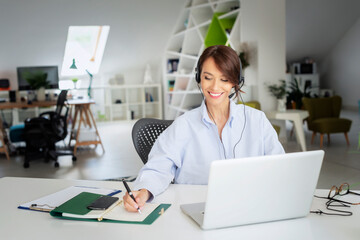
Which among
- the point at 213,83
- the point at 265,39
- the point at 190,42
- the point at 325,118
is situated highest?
the point at 190,42

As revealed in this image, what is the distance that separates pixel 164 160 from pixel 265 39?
522 cm

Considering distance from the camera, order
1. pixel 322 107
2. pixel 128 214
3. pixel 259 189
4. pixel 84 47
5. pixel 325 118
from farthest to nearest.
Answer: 1. pixel 84 47
2. pixel 322 107
3. pixel 325 118
4. pixel 128 214
5. pixel 259 189

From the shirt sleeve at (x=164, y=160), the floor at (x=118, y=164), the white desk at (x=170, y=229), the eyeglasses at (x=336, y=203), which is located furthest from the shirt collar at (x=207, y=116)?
the floor at (x=118, y=164)

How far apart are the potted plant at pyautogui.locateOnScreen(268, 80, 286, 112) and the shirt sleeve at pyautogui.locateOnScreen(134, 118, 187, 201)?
4.59 meters

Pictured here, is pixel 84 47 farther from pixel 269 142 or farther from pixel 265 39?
pixel 269 142

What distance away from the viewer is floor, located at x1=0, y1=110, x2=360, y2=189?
15.7ft

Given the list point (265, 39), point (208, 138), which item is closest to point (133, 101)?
point (265, 39)

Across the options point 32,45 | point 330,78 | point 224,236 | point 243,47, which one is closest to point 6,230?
point 224,236

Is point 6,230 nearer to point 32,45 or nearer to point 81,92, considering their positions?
point 32,45

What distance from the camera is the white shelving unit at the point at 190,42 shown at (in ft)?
23.7

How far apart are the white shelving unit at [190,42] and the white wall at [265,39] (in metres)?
0.26

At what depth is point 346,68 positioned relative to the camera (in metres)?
11.2

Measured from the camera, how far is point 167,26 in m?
9.18

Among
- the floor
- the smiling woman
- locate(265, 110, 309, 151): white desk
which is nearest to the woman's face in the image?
the smiling woman
